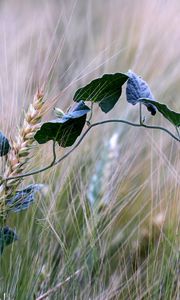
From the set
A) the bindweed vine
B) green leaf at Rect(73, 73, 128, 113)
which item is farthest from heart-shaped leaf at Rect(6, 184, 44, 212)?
green leaf at Rect(73, 73, 128, 113)

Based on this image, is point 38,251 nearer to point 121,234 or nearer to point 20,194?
point 20,194

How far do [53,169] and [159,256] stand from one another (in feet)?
0.66

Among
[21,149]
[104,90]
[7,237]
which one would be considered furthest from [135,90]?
[7,237]

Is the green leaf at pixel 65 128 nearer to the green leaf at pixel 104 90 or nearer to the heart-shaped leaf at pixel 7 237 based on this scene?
the green leaf at pixel 104 90

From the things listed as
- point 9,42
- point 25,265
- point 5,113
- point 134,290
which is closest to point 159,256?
point 134,290

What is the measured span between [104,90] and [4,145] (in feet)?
0.44

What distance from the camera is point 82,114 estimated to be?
29.2 inches

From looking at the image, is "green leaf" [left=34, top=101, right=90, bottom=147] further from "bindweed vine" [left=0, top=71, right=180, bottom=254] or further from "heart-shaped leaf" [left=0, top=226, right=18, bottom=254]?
"heart-shaped leaf" [left=0, top=226, right=18, bottom=254]

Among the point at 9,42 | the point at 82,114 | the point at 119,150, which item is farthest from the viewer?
the point at 9,42

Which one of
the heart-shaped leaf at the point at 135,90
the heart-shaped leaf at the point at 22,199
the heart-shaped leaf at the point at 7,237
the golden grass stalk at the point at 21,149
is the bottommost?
the heart-shaped leaf at the point at 7,237

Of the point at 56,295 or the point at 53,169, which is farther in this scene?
the point at 53,169

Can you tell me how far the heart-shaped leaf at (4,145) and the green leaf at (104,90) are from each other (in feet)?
0.31

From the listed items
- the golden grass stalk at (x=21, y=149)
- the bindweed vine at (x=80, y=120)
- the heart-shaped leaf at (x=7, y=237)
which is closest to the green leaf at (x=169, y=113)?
the bindweed vine at (x=80, y=120)

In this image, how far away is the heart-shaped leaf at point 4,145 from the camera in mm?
773
